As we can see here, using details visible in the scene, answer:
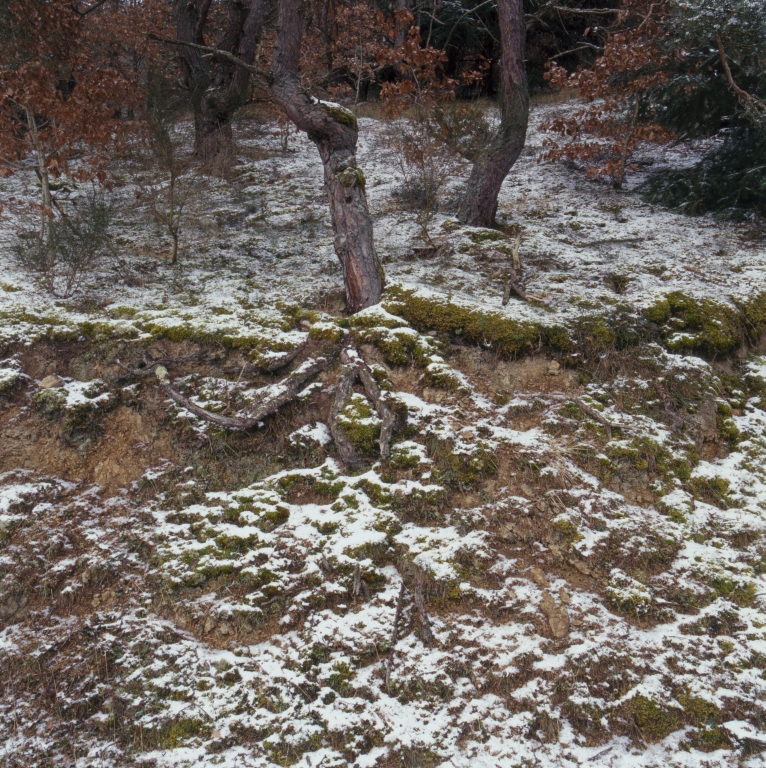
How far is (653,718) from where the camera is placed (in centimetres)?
312

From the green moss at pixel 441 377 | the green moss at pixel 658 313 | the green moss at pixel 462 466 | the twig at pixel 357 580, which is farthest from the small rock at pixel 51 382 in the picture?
the green moss at pixel 658 313

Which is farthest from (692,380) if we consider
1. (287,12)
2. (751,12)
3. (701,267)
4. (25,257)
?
(25,257)

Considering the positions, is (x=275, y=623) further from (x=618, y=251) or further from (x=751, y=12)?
(x=751, y=12)

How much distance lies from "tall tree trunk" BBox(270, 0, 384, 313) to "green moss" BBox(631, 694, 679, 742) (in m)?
4.26

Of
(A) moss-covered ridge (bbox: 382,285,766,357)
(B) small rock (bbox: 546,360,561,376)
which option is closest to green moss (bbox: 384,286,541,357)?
(A) moss-covered ridge (bbox: 382,285,766,357)

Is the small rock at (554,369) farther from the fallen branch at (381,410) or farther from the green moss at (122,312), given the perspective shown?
the green moss at (122,312)

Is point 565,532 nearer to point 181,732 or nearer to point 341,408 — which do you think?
point 341,408

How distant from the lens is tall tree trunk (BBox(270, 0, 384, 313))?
569cm

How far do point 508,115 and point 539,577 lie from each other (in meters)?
6.22

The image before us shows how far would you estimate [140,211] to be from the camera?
8.18 meters

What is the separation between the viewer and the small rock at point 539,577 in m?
3.77

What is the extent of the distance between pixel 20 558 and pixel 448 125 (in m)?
7.47

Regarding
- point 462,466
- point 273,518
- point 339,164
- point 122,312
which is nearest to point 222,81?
point 339,164

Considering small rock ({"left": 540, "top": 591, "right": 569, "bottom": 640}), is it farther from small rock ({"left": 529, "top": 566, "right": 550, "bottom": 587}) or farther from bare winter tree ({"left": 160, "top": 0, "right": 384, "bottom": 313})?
bare winter tree ({"left": 160, "top": 0, "right": 384, "bottom": 313})
